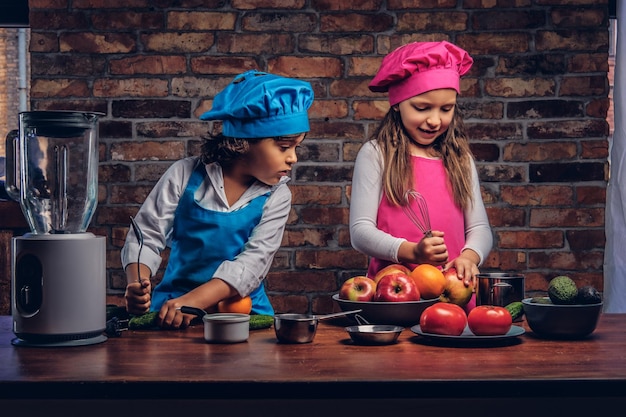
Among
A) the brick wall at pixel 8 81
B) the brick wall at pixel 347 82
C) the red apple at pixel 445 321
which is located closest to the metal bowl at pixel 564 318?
the red apple at pixel 445 321

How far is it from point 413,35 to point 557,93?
56cm

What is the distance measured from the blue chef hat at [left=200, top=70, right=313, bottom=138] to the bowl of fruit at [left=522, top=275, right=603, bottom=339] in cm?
81

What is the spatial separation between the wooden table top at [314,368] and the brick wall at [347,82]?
134cm

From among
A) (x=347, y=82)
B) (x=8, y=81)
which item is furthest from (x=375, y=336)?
(x=8, y=81)

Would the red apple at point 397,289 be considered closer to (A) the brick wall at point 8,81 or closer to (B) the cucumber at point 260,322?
(B) the cucumber at point 260,322

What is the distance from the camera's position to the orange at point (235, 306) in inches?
70.4

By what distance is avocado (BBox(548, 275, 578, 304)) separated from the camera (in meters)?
1.48

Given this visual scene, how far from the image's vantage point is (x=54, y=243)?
4.70ft

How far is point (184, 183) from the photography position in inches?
87.2

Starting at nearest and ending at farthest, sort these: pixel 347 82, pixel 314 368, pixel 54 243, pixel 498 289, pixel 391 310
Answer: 1. pixel 314 368
2. pixel 54 243
3. pixel 391 310
4. pixel 498 289
5. pixel 347 82

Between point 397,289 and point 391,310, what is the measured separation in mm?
52

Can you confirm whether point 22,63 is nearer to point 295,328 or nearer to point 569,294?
point 295,328

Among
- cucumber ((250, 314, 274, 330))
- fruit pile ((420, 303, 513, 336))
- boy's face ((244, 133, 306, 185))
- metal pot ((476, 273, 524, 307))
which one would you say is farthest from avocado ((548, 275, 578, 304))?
boy's face ((244, 133, 306, 185))

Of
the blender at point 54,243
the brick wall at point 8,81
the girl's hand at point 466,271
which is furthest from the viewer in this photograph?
the brick wall at point 8,81
